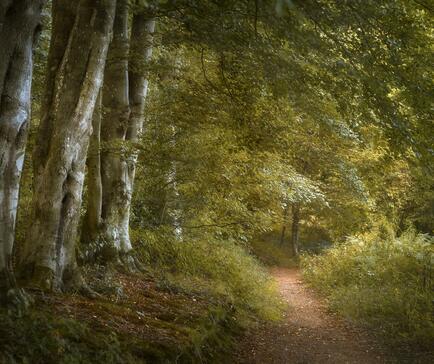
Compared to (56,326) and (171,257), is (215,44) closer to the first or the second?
(56,326)

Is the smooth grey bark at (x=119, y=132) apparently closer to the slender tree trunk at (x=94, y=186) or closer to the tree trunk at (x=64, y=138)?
the slender tree trunk at (x=94, y=186)

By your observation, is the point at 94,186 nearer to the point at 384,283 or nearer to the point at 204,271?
the point at 204,271

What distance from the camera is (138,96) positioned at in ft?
32.1

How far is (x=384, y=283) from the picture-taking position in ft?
39.4

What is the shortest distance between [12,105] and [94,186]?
3.62 meters

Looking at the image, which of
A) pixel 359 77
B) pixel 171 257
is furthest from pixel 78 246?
pixel 359 77

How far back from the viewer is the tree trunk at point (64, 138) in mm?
5828

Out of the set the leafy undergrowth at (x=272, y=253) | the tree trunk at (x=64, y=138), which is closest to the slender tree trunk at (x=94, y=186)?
the tree trunk at (x=64, y=138)

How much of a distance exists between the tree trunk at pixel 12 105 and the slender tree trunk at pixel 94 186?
2761 mm

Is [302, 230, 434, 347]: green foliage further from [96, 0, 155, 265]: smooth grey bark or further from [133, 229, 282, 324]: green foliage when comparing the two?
[96, 0, 155, 265]: smooth grey bark

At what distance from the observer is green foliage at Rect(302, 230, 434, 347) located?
29.4 ft

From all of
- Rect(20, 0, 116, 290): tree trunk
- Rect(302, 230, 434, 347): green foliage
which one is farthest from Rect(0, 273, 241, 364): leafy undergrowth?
Rect(302, 230, 434, 347): green foliage

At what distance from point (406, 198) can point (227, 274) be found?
8.37 meters

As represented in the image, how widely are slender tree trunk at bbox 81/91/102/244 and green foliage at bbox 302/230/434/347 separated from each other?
5817 millimetres
